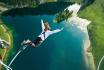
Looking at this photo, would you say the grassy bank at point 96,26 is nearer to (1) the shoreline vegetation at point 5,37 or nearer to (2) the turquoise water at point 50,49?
(2) the turquoise water at point 50,49

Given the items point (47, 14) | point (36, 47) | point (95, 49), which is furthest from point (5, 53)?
point (47, 14)

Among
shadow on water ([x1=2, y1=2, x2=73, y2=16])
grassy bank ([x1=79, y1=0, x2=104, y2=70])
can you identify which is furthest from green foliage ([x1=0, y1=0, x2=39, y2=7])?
grassy bank ([x1=79, y1=0, x2=104, y2=70])

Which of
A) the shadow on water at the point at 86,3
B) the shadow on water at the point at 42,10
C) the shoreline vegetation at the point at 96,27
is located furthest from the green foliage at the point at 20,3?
the shoreline vegetation at the point at 96,27

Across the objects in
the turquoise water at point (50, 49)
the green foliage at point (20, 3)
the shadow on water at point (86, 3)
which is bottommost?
the turquoise water at point (50, 49)

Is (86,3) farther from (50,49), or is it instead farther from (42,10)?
(50,49)

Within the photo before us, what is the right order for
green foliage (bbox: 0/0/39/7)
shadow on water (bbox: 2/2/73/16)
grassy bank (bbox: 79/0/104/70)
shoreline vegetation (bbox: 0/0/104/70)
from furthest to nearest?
green foliage (bbox: 0/0/39/7) < shadow on water (bbox: 2/2/73/16) < grassy bank (bbox: 79/0/104/70) < shoreline vegetation (bbox: 0/0/104/70)

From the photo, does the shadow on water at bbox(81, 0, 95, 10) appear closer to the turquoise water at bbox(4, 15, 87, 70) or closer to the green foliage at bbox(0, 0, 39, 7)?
the green foliage at bbox(0, 0, 39, 7)
